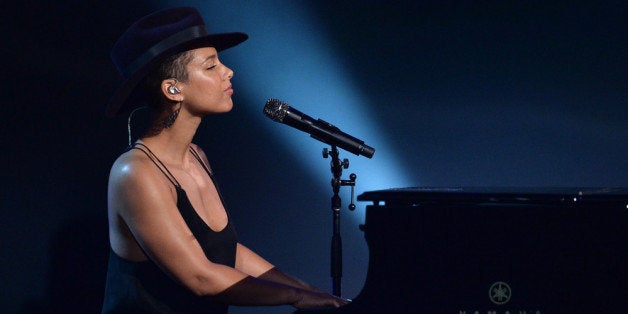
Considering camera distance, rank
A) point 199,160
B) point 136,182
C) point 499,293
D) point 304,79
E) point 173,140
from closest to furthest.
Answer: point 499,293, point 136,182, point 173,140, point 199,160, point 304,79

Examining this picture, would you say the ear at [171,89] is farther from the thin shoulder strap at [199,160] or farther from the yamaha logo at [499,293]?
the yamaha logo at [499,293]

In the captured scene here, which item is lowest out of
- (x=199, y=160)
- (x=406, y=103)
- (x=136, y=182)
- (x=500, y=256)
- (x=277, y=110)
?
(x=500, y=256)

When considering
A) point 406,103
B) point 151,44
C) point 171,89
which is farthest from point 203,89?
point 406,103

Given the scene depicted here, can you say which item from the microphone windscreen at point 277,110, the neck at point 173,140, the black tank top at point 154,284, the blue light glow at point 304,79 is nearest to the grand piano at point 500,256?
the microphone windscreen at point 277,110

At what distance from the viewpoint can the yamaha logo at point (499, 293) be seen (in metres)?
1.80

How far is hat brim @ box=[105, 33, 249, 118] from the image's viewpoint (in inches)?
84.6

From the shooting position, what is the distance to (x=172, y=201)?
202 centimetres

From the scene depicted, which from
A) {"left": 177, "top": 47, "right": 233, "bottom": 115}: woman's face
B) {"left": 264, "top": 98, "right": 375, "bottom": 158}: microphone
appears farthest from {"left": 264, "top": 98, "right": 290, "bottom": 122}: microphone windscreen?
{"left": 177, "top": 47, "right": 233, "bottom": 115}: woman's face

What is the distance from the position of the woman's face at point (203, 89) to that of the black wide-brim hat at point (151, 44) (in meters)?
0.06

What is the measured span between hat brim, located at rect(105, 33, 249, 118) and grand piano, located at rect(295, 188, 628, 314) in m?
0.75

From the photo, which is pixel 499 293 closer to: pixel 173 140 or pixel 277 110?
pixel 277 110

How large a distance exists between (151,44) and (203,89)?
0.19m

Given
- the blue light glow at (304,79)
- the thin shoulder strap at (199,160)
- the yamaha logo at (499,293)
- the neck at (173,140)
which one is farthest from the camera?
the blue light glow at (304,79)

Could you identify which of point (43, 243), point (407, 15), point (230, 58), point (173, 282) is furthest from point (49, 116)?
point (407, 15)
